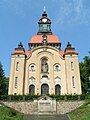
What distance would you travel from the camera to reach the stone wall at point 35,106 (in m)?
29.7

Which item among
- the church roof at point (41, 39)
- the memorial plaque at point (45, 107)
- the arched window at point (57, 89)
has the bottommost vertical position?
the memorial plaque at point (45, 107)

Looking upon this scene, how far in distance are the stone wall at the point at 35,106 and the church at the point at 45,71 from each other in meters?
7.58

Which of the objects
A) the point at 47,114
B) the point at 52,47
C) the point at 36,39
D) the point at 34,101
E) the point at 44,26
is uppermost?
the point at 44,26

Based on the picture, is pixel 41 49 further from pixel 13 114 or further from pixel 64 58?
pixel 13 114

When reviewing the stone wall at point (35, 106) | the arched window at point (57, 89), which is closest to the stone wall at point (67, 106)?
the stone wall at point (35, 106)

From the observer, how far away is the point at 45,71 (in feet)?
137

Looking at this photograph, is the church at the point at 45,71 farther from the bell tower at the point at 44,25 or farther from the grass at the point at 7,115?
the grass at the point at 7,115

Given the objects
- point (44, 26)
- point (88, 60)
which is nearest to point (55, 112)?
point (88, 60)

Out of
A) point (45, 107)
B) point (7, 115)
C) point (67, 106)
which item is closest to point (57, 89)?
point (67, 106)

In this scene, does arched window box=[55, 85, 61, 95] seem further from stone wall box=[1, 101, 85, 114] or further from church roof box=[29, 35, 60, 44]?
church roof box=[29, 35, 60, 44]

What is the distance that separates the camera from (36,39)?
4938cm

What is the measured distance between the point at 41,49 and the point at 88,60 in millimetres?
11155

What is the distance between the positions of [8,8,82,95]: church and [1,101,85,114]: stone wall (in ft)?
24.9

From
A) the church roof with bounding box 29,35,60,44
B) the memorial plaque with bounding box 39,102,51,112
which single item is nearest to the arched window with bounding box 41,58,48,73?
the church roof with bounding box 29,35,60,44
